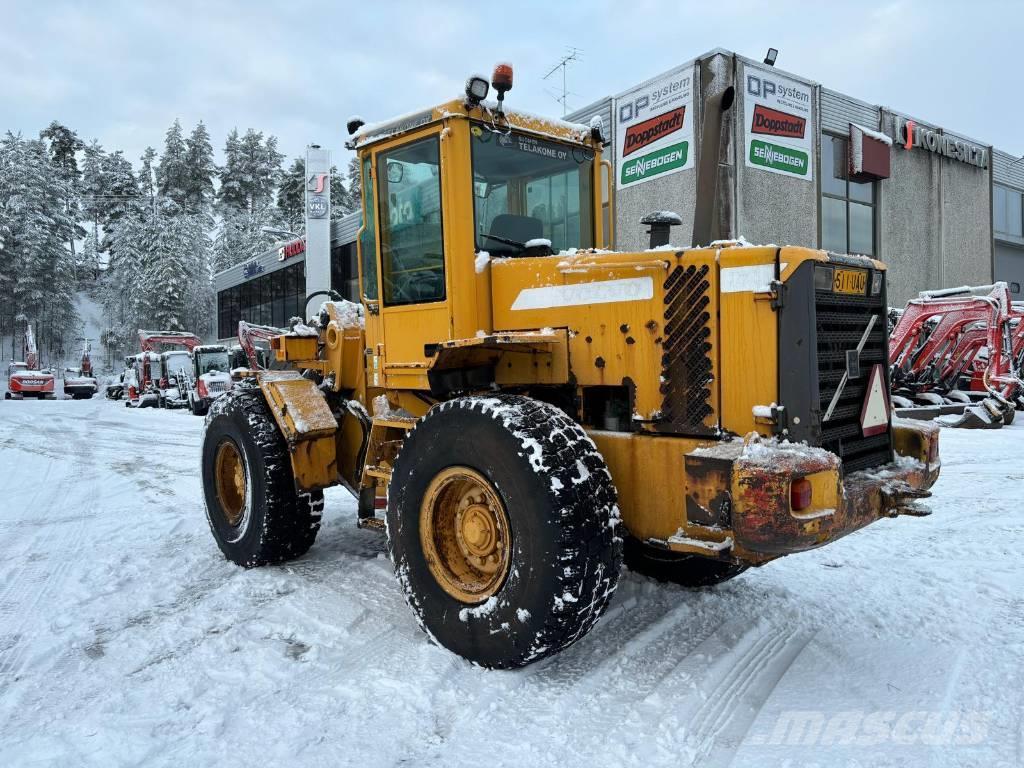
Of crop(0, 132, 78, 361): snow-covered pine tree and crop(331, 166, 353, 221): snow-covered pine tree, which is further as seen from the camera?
crop(331, 166, 353, 221): snow-covered pine tree

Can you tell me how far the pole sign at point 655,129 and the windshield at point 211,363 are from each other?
1531 cm

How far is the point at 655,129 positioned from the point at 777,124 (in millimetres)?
2895

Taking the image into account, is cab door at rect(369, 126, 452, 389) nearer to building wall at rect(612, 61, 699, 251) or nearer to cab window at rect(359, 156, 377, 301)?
cab window at rect(359, 156, 377, 301)

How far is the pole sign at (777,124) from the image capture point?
1714cm

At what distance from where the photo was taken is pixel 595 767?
273 cm

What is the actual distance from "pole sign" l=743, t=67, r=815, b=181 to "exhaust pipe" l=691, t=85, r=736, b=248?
14067 millimetres

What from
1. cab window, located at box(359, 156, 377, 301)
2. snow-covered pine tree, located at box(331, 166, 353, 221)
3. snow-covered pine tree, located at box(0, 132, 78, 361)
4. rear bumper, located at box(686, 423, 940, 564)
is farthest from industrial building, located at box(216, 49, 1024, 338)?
snow-covered pine tree, located at box(0, 132, 78, 361)

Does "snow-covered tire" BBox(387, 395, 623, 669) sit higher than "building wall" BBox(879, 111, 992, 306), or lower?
lower

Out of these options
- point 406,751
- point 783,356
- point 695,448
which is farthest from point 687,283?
point 406,751

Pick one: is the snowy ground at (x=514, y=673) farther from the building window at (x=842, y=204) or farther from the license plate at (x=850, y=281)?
the building window at (x=842, y=204)

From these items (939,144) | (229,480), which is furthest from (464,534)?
(939,144)

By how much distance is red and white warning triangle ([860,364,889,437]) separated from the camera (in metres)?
3.78

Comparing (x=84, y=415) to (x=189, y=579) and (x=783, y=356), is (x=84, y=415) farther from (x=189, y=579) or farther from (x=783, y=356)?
(x=783, y=356)

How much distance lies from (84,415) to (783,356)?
24.3 metres
